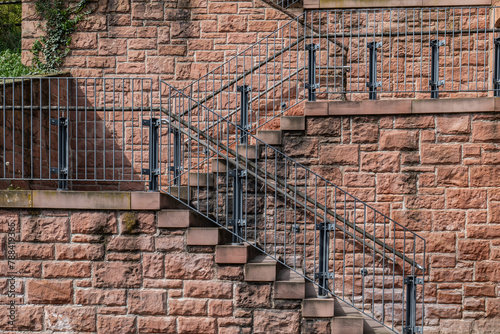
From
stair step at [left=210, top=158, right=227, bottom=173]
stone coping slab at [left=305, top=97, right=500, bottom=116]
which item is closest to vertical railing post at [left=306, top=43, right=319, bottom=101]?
stone coping slab at [left=305, top=97, right=500, bottom=116]

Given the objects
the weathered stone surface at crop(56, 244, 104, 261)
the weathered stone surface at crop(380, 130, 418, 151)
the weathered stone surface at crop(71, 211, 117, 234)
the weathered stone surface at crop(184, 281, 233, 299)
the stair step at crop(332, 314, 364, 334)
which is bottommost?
the stair step at crop(332, 314, 364, 334)

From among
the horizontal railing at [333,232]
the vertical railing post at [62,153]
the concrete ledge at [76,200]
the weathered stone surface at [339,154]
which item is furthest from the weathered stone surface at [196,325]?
the weathered stone surface at [339,154]

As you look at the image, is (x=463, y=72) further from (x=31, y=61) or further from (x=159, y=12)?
(x=31, y=61)

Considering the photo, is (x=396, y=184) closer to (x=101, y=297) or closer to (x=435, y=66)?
(x=435, y=66)

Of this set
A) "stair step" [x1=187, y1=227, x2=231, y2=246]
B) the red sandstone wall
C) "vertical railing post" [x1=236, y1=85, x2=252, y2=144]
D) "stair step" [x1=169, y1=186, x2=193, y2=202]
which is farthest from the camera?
the red sandstone wall

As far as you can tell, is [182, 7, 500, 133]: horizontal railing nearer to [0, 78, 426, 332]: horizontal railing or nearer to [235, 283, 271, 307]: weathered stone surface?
[0, 78, 426, 332]: horizontal railing

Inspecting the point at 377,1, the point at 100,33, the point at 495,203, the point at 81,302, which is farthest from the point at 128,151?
the point at 495,203

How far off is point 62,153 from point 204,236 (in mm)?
1896

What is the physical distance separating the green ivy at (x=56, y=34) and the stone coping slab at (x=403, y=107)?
5093mm

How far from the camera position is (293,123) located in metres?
6.82

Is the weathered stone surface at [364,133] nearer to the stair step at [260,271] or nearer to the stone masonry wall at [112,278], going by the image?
the stair step at [260,271]

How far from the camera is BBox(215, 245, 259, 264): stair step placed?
5559mm

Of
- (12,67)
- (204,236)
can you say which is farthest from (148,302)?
(12,67)

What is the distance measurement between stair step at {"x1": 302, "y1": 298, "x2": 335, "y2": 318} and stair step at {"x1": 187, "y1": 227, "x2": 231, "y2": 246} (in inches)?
45.8
